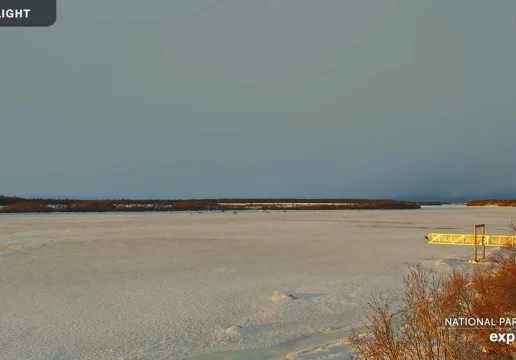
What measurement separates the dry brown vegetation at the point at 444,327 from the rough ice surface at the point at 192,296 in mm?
1014

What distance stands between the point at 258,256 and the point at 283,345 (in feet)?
22.0

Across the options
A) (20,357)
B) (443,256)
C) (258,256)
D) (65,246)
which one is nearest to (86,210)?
(65,246)

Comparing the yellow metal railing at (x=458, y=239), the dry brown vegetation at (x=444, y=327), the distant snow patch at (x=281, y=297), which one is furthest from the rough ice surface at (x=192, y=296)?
the dry brown vegetation at (x=444, y=327)

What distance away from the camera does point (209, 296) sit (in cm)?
797

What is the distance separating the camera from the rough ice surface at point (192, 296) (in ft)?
18.6

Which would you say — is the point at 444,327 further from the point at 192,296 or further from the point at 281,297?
the point at 192,296

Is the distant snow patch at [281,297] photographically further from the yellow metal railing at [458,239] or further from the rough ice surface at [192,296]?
the yellow metal railing at [458,239]

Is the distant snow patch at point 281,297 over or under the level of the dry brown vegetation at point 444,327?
under

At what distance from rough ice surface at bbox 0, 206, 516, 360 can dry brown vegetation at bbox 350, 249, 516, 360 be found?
1014 mm

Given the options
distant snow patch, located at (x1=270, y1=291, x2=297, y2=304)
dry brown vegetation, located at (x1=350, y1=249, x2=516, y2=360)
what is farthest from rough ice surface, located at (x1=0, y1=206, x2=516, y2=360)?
dry brown vegetation, located at (x1=350, y1=249, x2=516, y2=360)

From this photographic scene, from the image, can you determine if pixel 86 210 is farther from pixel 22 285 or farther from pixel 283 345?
pixel 283 345

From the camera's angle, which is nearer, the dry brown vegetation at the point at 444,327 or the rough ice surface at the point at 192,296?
the dry brown vegetation at the point at 444,327

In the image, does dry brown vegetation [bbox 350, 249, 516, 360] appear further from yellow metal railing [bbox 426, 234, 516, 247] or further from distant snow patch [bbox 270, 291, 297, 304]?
yellow metal railing [bbox 426, 234, 516, 247]

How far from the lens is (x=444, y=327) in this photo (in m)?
4.07
